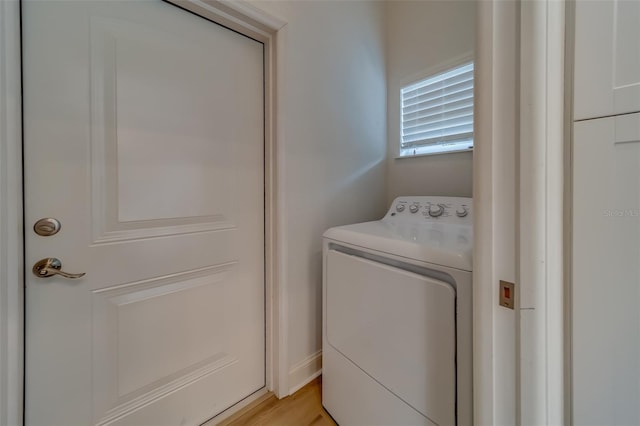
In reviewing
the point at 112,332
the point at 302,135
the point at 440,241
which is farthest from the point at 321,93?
the point at 112,332

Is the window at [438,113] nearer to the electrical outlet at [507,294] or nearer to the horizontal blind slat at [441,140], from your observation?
the horizontal blind slat at [441,140]

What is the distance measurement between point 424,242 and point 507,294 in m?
0.36

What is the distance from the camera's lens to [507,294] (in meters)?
0.54

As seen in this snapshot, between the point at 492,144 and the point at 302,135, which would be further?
the point at 302,135

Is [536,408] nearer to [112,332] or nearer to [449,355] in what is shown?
[449,355]

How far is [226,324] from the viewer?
1260mm

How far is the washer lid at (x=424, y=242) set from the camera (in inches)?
29.9

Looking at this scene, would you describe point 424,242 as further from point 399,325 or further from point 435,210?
point 435,210

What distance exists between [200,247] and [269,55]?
1034mm
